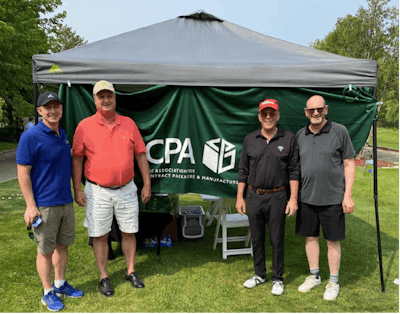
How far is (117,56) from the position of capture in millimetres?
3348

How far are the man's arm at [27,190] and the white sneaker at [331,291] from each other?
9.53 ft

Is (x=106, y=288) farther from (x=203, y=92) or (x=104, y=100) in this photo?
(x=203, y=92)

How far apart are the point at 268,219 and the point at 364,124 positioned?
5.10 feet

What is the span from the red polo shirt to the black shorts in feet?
6.14

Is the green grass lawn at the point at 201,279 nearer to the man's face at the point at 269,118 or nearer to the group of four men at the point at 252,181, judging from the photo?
the group of four men at the point at 252,181

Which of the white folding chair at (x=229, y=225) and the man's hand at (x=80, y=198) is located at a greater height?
the man's hand at (x=80, y=198)

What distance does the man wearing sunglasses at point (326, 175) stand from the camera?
3016 millimetres

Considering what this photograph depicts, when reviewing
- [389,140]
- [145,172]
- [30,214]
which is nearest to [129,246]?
[145,172]

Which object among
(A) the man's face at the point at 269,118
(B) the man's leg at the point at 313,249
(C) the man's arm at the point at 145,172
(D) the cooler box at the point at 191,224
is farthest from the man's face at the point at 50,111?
(B) the man's leg at the point at 313,249

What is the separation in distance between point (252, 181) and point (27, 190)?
2096mm

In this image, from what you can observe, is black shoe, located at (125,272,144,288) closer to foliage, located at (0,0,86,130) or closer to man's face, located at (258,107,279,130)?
man's face, located at (258,107,279,130)

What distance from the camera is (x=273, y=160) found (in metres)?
3.05

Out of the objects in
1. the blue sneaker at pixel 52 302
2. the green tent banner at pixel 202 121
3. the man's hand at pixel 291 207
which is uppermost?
the green tent banner at pixel 202 121

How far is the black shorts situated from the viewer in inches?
121
